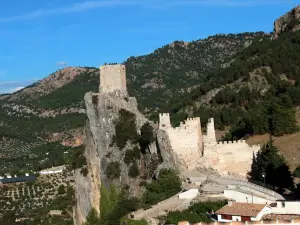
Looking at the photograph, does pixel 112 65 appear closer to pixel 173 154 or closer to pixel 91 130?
pixel 91 130

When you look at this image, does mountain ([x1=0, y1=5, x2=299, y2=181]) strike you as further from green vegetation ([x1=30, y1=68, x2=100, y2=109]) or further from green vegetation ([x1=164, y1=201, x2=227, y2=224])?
green vegetation ([x1=164, y1=201, x2=227, y2=224])

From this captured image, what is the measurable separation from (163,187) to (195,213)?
7.58m

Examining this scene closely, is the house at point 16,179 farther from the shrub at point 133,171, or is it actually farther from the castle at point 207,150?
the castle at point 207,150

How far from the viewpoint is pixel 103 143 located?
4750cm

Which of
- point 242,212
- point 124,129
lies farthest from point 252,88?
point 242,212

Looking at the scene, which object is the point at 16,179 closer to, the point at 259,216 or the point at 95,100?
the point at 95,100

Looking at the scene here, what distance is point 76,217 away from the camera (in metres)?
55.9

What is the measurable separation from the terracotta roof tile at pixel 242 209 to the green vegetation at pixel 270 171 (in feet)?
24.3

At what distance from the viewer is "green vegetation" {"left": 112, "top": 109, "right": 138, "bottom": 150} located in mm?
45625

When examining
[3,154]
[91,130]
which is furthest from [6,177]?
[91,130]

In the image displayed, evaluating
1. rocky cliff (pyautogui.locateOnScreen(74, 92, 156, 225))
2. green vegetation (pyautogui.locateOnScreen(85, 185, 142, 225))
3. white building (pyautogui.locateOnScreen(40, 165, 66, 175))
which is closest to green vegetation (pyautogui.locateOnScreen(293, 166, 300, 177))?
rocky cliff (pyautogui.locateOnScreen(74, 92, 156, 225))

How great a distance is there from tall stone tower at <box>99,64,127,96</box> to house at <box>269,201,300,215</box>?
20955mm

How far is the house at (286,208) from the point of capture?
30.3m

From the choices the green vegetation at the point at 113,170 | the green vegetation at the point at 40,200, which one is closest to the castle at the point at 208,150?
the green vegetation at the point at 113,170
